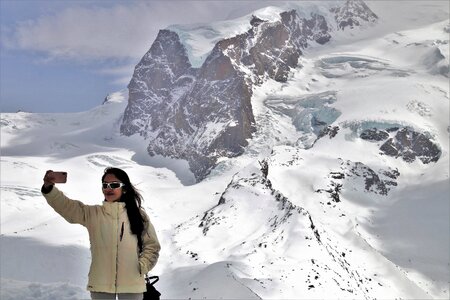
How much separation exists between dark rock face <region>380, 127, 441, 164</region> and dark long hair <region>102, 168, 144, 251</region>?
178685mm

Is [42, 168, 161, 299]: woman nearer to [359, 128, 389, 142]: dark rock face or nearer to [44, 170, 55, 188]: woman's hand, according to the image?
[44, 170, 55, 188]: woman's hand

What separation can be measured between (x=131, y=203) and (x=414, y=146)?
183769 mm

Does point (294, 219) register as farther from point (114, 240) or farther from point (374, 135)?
point (374, 135)

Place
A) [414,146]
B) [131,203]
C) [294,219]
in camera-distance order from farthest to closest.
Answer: [414,146], [294,219], [131,203]

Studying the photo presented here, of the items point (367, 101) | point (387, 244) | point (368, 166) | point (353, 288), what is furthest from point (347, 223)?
point (367, 101)

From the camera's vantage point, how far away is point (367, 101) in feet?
654

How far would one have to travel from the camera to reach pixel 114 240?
6.68 meters

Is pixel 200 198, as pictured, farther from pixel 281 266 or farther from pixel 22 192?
pixel 281 266

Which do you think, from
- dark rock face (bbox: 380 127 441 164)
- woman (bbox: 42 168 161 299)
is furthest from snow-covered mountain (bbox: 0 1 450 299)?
woman (bbox: 42 168 161 299)

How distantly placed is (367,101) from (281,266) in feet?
521

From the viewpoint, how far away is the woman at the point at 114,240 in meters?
6.62

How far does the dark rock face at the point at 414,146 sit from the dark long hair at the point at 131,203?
7035 inches

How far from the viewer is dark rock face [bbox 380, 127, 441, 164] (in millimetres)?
178250

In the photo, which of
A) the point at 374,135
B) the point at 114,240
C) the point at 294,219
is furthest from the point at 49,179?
the point at 374,135
